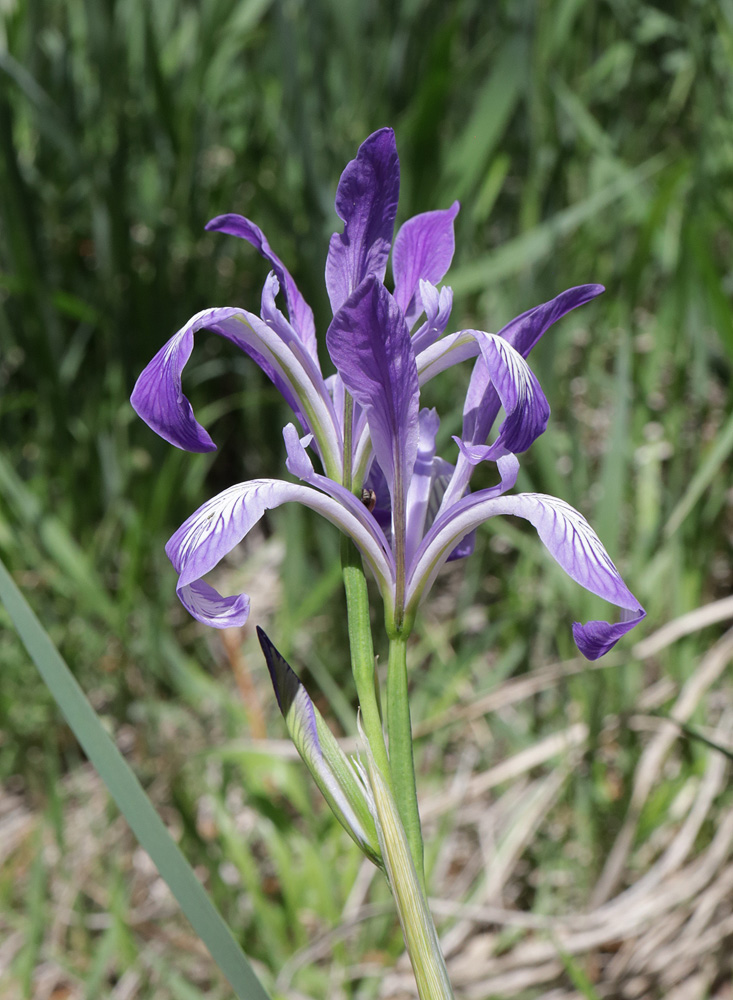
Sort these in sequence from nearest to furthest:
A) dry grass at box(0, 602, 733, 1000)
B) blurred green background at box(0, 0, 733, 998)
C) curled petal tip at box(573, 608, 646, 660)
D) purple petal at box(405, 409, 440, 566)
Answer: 1. curled petal tip at box(573, 608, 646, 660)
2. purple petal at box(405, 409, 440, 566)
3. dry grass at box(0, 602, 733, 1000)
4. blurred green background at box(0, 0, 733, 998)

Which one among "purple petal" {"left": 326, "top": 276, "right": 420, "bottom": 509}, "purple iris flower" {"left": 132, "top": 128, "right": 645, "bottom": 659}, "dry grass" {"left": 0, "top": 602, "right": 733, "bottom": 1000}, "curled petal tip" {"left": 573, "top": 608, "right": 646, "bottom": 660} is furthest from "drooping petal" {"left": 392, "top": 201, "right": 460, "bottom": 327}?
"dry grass" {"left": 0, "top": 602, "right": 733, "bottom": 1000}

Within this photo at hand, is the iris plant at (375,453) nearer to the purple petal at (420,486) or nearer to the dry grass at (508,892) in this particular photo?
the purple petal at (420,486)

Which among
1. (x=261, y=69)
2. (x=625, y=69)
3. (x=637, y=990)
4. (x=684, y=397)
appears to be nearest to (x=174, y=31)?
(x=261, y=69)

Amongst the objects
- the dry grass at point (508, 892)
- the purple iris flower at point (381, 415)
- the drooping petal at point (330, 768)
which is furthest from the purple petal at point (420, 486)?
the dry grass at point (508, 892)

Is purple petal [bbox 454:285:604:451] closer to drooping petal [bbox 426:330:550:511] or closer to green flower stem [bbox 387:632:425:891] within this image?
Answer: drooping petal [bbox 426:330:550:511]

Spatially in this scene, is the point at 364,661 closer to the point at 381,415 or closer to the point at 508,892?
the point at 381,415

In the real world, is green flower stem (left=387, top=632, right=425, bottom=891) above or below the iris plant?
below

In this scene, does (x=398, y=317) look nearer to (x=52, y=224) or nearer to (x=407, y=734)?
(x=407, y=734)
